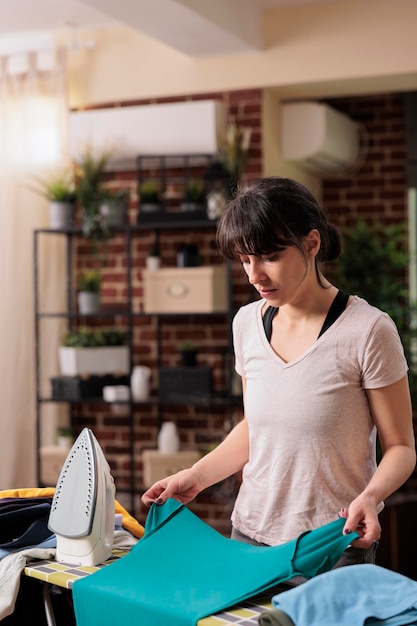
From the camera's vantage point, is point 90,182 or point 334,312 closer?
point 334,312

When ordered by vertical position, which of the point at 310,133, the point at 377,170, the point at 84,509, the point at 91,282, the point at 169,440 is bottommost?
the point at 169,440

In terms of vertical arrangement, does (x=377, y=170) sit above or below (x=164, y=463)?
above

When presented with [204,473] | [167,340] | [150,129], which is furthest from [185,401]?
[204,473]

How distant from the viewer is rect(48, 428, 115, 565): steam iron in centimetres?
213

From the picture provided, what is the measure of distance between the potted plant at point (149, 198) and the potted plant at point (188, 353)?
682 millimetres

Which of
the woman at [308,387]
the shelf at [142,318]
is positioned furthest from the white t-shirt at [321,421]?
the shelf at [142,318]

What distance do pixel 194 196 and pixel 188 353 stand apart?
2.52 ft

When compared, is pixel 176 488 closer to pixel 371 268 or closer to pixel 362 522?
pixel 362 522

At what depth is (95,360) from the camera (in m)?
4.91

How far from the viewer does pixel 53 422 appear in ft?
17.1

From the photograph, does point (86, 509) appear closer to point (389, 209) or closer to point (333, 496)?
point (333, 496)

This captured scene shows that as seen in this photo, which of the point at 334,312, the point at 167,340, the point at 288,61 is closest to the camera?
the point at 334,312

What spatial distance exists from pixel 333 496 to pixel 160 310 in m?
2.82

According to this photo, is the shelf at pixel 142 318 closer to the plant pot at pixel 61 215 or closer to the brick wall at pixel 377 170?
the plant pot at pixel 61 215
